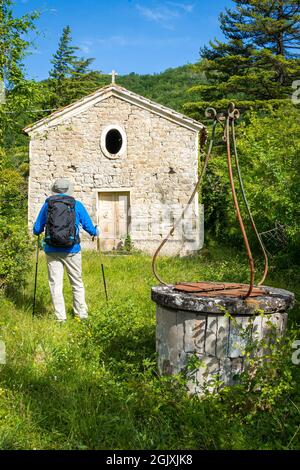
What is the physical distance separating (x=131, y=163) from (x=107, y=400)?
9.80m

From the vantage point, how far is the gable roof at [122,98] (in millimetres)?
12172

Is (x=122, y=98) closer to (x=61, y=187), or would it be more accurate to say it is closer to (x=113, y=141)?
(x=113, y=141)

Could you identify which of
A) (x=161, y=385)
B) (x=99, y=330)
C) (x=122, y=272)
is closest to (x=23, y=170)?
(x=122, y=272)

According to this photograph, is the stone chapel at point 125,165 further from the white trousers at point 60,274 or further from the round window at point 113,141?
the white trousers at point 60,274

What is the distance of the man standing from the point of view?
4977 mm

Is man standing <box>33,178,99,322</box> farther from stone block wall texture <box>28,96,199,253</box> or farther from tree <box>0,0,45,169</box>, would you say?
stone block wall texture <box>28,96,199,253</box>

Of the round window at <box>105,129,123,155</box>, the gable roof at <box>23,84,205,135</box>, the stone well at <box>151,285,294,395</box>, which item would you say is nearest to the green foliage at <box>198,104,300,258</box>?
the gable roof at <box>23,84,205,135</box>

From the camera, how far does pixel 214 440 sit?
9.00 ft

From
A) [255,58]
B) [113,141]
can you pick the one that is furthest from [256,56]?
[113,141]

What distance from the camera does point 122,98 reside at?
12.4 m

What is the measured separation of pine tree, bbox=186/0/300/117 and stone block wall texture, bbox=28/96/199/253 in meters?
9.24

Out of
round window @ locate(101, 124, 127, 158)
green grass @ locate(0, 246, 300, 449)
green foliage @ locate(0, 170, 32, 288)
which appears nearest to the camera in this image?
green grass @ locate(0, 246, 300, 449)

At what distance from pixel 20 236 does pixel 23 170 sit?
1751 cm

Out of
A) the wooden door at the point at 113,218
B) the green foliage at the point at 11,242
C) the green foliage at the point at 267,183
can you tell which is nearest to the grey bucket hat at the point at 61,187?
the green foliage at the point at 11,242
